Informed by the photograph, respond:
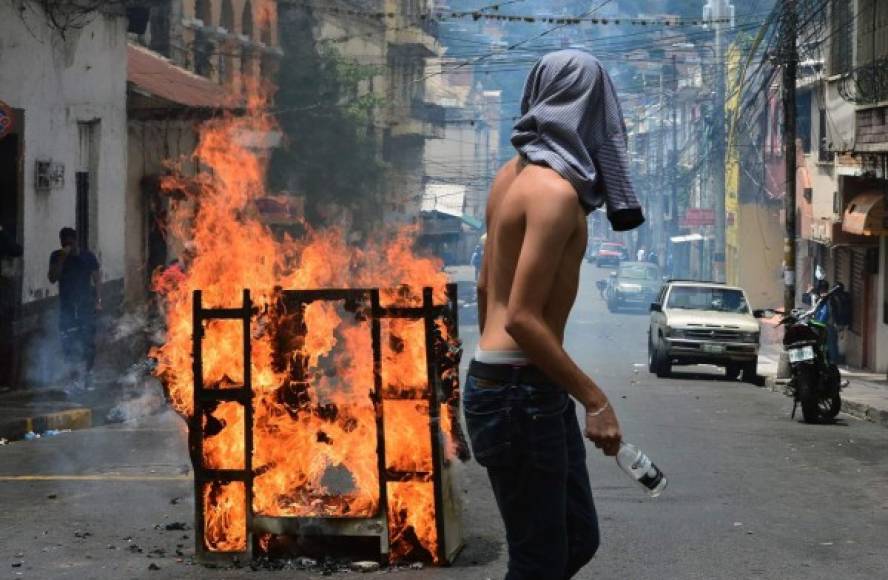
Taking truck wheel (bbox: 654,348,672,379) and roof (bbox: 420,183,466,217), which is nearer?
truck wheel (bbox: 654,348,672,379)

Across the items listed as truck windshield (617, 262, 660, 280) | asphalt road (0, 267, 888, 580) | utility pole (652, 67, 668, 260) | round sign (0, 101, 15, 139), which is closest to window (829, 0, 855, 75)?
asphalt road (0, 267, 888, 580)

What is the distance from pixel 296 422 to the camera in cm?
776

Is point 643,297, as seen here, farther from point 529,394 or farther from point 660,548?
point 529,394

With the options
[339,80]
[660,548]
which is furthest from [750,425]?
[339,80]

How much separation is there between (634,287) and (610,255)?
3392 cm

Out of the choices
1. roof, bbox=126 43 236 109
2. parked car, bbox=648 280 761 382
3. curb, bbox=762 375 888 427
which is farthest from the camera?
parked car, bbox=648 280 761 382

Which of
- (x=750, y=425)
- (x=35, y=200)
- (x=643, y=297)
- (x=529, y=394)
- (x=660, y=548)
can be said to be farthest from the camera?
(x=643, y=297)

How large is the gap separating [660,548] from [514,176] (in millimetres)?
4223

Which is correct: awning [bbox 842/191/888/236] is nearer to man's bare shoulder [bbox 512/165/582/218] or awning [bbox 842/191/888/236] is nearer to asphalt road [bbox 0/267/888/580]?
asphalt road [bbox 0/267/888/580]

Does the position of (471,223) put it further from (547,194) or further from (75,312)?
(547,194)

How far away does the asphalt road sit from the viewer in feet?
26.0

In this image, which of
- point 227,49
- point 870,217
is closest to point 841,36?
point 870,217

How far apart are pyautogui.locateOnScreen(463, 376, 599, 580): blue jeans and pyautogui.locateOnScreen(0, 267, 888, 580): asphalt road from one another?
2.97 m

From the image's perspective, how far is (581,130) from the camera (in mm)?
4711
